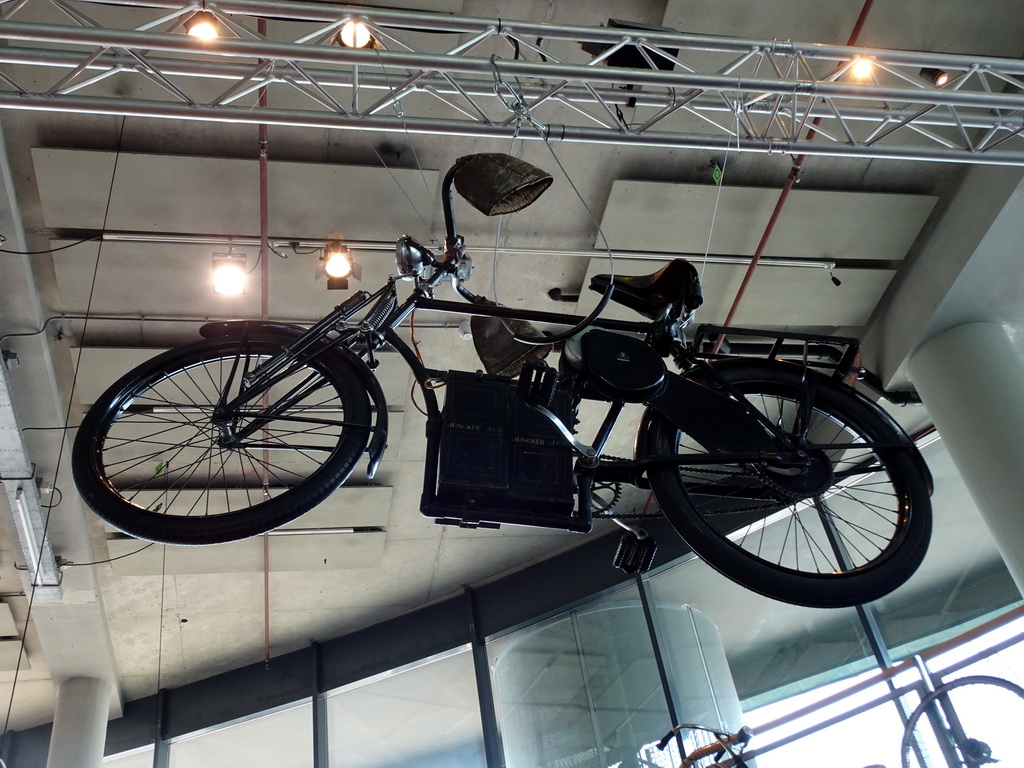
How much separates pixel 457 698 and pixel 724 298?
4.03m

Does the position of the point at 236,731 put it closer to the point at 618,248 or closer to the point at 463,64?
the point at 618,248

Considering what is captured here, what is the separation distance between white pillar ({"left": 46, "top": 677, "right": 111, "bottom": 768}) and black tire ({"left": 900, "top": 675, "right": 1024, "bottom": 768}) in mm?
5921

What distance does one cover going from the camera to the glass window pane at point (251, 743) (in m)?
7.31

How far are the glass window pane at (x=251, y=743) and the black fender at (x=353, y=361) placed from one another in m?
5.41

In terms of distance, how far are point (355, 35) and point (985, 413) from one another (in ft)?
12.7

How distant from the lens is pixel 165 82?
3.38m

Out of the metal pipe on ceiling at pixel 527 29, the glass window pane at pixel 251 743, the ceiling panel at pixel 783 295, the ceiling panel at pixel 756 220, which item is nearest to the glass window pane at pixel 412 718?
the glass window pane at pixel 251 743

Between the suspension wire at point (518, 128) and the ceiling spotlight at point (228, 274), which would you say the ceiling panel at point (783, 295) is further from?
the ceiling spotlight at point (228, 274)

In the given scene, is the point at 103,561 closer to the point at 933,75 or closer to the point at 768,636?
the point at 768,636

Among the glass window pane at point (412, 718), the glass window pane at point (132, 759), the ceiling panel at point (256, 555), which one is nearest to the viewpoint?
the ceiling panel at point (256, 555)

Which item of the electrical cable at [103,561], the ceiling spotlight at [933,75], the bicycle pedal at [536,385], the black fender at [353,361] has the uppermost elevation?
the ceiling spotlight at [933,75]

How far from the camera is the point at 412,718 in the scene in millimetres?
7223

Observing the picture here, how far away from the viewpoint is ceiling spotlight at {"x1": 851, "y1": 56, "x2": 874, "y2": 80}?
3680 millimetres

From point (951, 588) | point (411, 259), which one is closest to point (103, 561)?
point (411, 259)
